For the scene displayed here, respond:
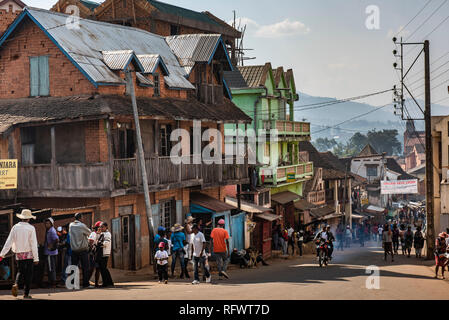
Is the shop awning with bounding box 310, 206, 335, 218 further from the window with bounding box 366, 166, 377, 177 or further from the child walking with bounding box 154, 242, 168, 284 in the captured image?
the child walking with bounding box 154, 242, 168, 284

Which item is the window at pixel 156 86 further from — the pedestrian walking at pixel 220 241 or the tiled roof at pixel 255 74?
the tiled roof at pixel 255 74

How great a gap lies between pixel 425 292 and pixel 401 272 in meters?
8.16

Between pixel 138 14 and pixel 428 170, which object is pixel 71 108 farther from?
pixel 138 14

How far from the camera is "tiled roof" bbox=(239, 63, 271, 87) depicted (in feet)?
158

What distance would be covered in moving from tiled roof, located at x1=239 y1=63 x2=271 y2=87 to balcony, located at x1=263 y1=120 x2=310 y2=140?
2922mm

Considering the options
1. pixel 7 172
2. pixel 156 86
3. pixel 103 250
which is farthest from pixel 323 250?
pixel 7 172

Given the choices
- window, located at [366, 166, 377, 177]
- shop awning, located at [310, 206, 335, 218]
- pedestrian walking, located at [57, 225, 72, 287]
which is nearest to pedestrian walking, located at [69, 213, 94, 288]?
pedestrian walking, located at [57, 225, 72, 287]

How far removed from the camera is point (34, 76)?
2664 cm

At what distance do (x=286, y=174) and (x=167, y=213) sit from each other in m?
21.8

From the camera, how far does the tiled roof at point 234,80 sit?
48469 millimetres

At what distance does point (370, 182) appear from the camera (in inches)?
3620

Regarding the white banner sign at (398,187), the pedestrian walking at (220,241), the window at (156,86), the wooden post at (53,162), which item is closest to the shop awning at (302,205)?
the white banner sign at (398,187)
